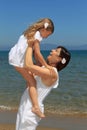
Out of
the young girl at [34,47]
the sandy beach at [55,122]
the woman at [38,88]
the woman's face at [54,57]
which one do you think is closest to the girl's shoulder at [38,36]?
the young girl at [34,47]

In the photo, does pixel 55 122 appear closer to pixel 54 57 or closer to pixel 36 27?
pixel 54 57

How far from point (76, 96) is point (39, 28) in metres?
12.0

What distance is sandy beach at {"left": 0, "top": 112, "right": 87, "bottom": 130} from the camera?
9.13m

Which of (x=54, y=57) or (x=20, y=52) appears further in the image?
(x=54, y=57)

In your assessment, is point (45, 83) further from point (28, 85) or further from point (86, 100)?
point (86, 100)

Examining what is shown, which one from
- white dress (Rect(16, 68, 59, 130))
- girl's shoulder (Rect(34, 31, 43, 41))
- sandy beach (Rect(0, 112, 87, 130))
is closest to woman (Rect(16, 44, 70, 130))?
white dress (Rect(16, 68, 59, 130))

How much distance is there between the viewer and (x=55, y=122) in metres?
10.0

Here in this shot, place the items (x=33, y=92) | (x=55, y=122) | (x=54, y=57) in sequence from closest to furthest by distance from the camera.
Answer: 1. (x=33, y=92)
2. (x=54, y=57)
3. (x=55, y=122)

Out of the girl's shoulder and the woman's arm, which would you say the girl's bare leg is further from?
the girl's shoulder

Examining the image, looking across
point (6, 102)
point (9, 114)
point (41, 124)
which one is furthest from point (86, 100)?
point (41, 124)

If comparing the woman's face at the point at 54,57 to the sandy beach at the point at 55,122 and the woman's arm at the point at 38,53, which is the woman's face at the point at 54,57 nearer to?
the woman's arm at the point at 38,53

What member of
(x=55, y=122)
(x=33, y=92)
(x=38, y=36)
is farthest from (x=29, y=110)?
(x=55, y=122)

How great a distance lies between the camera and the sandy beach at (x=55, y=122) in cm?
913

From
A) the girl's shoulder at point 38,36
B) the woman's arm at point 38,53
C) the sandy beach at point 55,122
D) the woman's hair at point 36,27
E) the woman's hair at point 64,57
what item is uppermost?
the woman's hair at point 36,27
